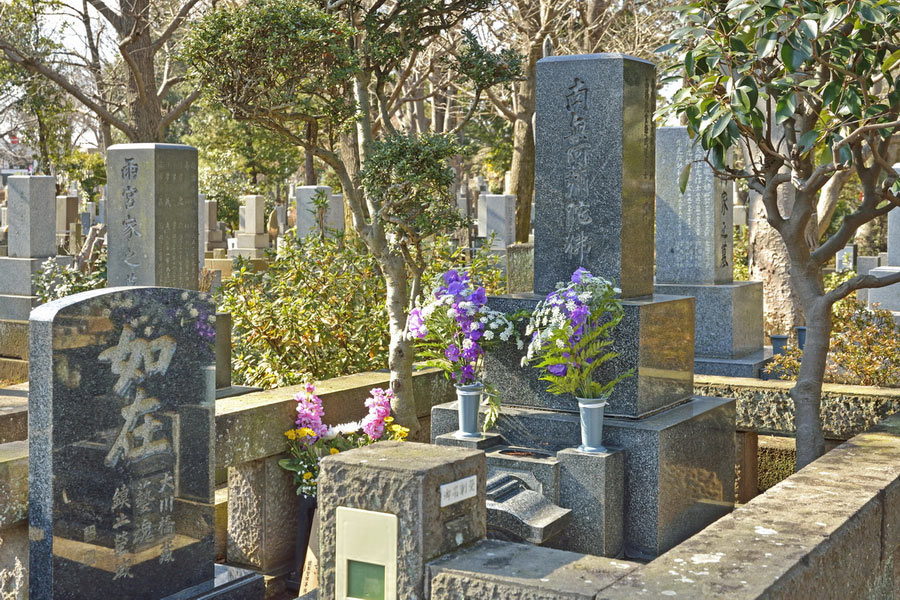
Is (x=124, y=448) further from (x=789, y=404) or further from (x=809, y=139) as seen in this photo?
(x=789, y=404)

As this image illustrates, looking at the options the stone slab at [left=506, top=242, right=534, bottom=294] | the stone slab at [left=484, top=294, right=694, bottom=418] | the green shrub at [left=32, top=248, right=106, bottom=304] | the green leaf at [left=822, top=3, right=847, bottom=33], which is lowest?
the stone slab at [left=484, top=294, right=694, bottom=418]

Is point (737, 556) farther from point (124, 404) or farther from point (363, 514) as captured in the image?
point (124, 404)

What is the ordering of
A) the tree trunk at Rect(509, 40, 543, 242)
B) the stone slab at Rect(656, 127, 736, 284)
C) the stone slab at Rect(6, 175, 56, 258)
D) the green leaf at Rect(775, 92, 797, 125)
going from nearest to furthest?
1. the green leaf at Rect(775, 92, 797, 125)
2. the stone slab at Rect(656, 127, 736, 284)
3. the stone slab at Rect(6, 175, 56, 258)
4. the tree trunk at Rect(509, 40, 543, 242)

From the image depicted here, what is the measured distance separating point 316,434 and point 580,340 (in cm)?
189

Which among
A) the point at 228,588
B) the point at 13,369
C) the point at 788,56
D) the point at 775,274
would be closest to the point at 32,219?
the point at 13,369

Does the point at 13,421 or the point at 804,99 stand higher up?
the point at 804,99

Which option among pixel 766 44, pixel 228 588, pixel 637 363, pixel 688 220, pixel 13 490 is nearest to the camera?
pixel 13 490

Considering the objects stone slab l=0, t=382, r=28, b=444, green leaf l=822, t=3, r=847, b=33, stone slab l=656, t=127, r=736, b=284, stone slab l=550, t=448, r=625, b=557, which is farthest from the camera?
stone slab l=656, t=127, r=736, b=284

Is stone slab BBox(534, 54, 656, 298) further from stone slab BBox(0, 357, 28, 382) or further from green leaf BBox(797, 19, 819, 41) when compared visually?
stone slab BBox(0, 357, 28, 382)

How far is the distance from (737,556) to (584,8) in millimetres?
13374

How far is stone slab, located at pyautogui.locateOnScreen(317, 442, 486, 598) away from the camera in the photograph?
3.31 metres

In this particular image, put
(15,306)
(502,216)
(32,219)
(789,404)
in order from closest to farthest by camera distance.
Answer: (789,404) → (15,306) → (32,219) → (502,216)

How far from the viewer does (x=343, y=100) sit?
6613 millimetres

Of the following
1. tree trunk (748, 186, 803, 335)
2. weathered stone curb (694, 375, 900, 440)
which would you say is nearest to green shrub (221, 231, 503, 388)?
weathered stone curb (694, 375, 900, 440)
